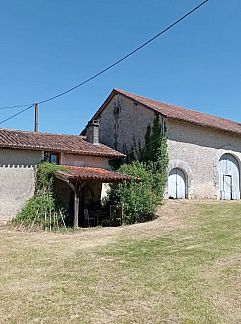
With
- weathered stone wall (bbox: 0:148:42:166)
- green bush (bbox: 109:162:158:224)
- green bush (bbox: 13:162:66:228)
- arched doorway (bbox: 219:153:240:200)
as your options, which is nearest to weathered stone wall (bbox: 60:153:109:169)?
green bush (bbox: 13:162:66:228)

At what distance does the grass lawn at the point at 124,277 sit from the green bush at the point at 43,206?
7.92 feet

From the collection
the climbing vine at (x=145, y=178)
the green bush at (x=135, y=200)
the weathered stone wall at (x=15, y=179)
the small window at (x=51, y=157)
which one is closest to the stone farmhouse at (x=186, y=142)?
the climbing vine at (x=145, y=178)

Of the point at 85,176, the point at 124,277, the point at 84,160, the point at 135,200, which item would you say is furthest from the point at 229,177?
the point at 124,277

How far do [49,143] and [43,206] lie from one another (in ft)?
12.8

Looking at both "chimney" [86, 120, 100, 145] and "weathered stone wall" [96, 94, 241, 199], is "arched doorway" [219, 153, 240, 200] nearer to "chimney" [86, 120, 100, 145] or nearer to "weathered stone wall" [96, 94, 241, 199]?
"weathered stone wall" [96, 94, 241, 199]

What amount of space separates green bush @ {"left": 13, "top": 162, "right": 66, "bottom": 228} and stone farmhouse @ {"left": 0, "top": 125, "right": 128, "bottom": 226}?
1.10ft

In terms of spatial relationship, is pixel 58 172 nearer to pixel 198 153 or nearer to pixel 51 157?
pixel 51 157

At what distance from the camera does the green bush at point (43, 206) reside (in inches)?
627

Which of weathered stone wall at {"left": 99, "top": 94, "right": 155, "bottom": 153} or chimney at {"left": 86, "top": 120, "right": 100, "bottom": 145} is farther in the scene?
weathered stone wall at {"left": 99, "top": 94, "right": 155, "bottom": 153}

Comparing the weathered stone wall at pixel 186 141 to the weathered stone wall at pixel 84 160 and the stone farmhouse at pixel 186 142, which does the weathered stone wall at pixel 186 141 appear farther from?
the weathered stone wall at pixel 84 160

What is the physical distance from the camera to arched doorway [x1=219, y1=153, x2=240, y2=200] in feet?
78.3

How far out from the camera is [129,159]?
23.3m

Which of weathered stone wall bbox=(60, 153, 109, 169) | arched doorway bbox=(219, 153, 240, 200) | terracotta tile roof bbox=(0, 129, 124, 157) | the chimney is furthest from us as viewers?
arched doorway bbox=(219, 153, 240, 200)

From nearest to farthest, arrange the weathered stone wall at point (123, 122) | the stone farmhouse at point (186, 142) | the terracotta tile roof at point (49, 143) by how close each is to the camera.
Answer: the terracotta tile roof at point (49, 143)
the stone farmhouse at point (186, 142)
the weathered stone wall at point (123, 122)
